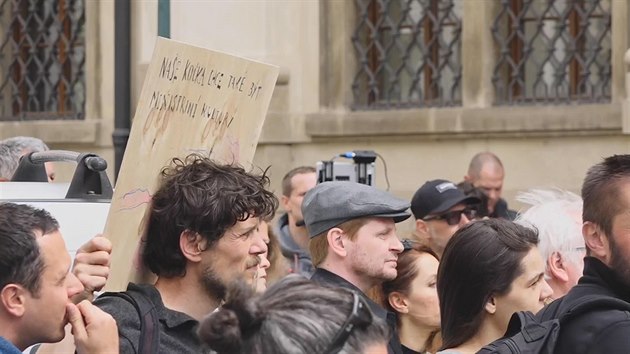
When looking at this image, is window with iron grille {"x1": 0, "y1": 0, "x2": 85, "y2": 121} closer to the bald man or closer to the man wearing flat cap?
the bald man

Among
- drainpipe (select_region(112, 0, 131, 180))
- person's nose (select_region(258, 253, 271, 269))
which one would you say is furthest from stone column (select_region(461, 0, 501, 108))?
person's nose (select_region(258, 253, 271, 269))

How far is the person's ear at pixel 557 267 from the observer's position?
5207mm

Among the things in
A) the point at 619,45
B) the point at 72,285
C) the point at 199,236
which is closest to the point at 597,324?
the point at 199,236

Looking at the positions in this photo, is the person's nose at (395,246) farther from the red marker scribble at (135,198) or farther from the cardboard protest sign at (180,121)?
the red marker scribble at (135,198)

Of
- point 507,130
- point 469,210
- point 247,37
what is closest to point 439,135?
point 507,130

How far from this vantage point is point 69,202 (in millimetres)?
4793

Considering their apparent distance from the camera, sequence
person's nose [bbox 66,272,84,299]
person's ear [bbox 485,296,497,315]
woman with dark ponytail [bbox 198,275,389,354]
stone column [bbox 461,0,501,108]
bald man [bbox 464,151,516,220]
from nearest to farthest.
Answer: woman with dark ponytail [bbox 198,275,389,354] → person's nose [bbox 66,272,84,299] → person's ear [bbox 485,296,497,315] → bald man [bbox 464,151,516,220] → stone column [bbox 461,0,501,108]

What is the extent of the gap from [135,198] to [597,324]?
1243 millimetres

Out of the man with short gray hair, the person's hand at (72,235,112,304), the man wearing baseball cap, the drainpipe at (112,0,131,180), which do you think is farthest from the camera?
the drainpipe at (112,0,131,180)

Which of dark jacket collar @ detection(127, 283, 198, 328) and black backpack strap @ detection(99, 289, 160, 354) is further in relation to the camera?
dark jacket collar @ detection(127, 283, 198, 328)

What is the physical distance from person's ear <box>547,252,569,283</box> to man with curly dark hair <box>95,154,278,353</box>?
4.45 ft

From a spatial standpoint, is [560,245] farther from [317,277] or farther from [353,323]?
[353,323]

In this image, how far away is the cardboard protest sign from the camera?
13.6 feet

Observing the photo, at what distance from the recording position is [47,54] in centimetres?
1425
